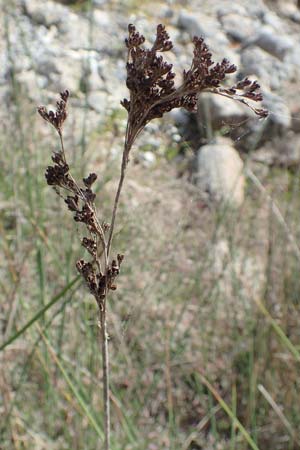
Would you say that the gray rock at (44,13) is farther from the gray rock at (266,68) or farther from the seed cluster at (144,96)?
the seed cluster at (144,96)

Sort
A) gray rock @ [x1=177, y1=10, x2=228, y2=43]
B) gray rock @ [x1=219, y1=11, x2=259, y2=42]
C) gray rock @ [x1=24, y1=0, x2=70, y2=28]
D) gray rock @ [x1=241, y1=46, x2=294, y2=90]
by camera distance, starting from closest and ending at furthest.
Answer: gray rock @ [x1=241, y1=46, x2=294, y2=90] → gray rock @ [x1=24, y1=0, x2=70, y2=28] → gray rock @ [x1=177, y1=10, x2=228, y2=43] → gray rock @ [x1=219, y1=11, x2=259, y2=42]

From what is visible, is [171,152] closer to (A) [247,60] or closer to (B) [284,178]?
(B) [284,178]

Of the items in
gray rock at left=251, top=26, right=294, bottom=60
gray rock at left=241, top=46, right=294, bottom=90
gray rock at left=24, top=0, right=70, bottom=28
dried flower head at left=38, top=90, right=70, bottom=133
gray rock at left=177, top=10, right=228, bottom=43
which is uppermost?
gray rock at left=177, top=10, right=228, bottom=43

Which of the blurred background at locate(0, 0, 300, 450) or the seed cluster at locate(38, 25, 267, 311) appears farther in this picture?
the blurred background at locate(0, 0, 300, 450)

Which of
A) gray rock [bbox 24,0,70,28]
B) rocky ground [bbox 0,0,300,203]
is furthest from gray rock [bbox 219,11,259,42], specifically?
gray rock [bbox 24,0,70,28]

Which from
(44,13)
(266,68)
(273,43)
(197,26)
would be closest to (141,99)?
(266,68)

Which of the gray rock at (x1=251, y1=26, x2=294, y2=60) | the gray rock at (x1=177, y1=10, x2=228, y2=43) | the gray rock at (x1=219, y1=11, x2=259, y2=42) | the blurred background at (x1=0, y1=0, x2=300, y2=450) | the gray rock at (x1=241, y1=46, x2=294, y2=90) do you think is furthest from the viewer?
the gray rock at (x1=219, y1=11, x2=259, y2=42)

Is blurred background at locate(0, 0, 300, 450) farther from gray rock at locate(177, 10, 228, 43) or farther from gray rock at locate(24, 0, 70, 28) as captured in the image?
gray rock at locate(177, 10, 228, 43)
